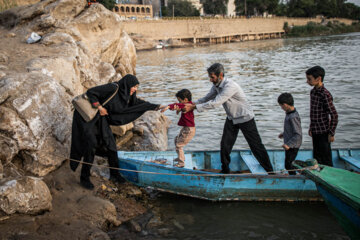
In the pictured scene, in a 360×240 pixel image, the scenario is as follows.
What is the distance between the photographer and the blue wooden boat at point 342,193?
385cm

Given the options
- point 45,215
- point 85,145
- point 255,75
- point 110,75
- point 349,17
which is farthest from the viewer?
point 349,17

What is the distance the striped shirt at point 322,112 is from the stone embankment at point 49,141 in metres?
3.24

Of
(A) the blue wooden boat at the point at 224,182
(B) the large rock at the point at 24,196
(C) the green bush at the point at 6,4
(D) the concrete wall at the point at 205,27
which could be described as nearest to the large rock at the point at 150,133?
(A) the blue wooden boat at the point at 224,182

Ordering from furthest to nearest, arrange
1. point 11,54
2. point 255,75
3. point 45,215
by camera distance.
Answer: point 255,75 < point 11,54 < point 45,215

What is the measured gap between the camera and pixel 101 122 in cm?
550

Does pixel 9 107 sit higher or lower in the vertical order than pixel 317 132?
higher

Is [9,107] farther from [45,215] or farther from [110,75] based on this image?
[110,75]

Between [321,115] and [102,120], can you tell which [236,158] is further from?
[102,120]

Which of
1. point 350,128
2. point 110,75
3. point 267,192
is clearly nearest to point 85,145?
point 267,192

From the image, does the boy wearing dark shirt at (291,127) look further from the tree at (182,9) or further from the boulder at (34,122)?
the tree at (182,9)

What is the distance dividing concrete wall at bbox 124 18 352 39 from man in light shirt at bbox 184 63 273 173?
5861 centimetres

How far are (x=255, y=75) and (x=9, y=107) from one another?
777 inches

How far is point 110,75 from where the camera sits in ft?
33.5

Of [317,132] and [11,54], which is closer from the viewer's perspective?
[317,132]
